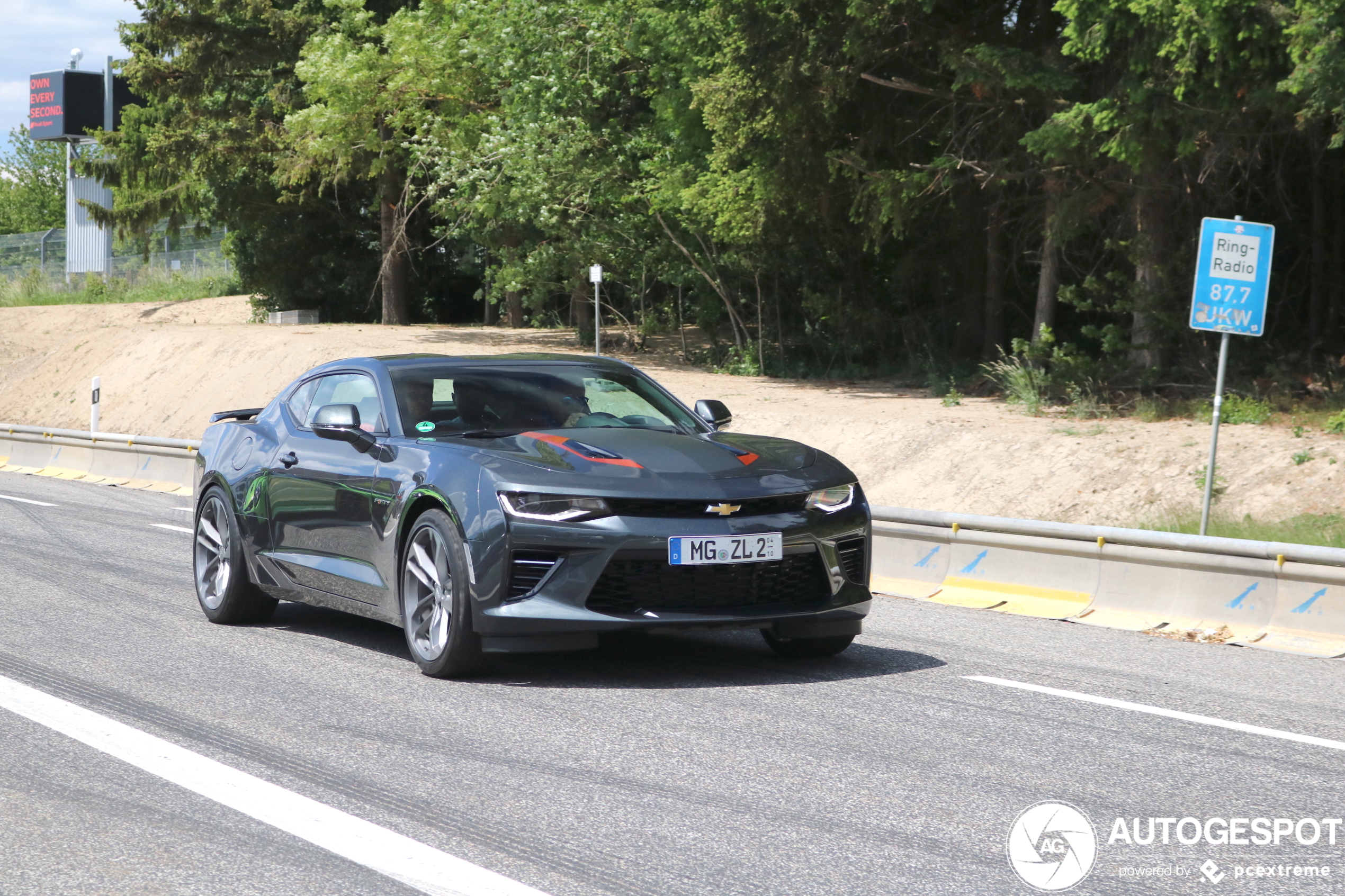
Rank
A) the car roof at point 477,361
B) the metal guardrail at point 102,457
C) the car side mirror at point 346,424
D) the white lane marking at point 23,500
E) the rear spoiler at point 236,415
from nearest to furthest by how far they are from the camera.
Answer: the car side mirror at point 346,424
the car roof at point 477,361
the rear spoiler at point 236,415
the white lane marking at point 23,500
the metal guardrail at point 102,457

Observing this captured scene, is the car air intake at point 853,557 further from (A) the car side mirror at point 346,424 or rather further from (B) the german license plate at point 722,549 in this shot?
(A) the car side mirror at point 346,424

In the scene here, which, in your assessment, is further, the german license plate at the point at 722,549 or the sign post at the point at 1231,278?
the sign post at the point at 1231,278

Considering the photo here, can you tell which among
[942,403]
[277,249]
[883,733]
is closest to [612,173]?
[942,403]

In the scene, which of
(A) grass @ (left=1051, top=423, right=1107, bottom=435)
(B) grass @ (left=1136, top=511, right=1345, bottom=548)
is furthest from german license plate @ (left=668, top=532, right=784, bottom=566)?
(A) grass @ (left=1051, top=423, right=1107, bottom=435)

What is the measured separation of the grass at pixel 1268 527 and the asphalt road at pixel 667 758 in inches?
122

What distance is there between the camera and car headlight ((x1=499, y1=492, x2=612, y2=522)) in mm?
6613

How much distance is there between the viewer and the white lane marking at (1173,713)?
6016 millimetres

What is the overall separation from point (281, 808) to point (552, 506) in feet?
6.97

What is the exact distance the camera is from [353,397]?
8.31 m

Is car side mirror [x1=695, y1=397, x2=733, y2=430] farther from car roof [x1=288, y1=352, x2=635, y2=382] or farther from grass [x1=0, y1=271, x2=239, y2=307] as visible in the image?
grass [x1=0, y1=271, x2=239, y2=307]

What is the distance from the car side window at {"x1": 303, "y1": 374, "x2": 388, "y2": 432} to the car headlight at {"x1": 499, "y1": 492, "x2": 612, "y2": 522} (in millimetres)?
1300

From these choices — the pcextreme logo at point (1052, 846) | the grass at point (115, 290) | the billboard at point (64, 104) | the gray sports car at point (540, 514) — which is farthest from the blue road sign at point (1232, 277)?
the billboard at point (64, 104)

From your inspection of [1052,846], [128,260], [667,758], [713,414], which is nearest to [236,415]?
[713,414]

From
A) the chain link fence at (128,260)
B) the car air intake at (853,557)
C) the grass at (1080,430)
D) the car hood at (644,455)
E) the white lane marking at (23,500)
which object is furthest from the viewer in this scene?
the chain link fence at (128,260)
